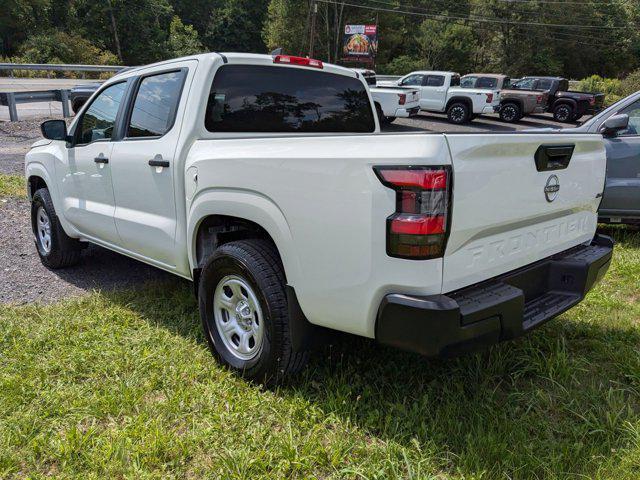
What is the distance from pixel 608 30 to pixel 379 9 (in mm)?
28396

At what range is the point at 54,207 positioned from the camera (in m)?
4.87

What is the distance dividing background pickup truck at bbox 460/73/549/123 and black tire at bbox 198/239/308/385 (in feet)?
63.8

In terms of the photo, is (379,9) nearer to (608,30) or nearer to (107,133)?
(608,30)

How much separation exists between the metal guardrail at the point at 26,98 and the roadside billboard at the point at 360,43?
2649cm

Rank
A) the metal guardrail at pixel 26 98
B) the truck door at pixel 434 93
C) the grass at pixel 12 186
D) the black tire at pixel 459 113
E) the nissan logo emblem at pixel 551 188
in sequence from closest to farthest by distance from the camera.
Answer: the nissan logo emblem at pixel 551 188, the grass at pixel 12 186, the metal guardrail at pixel 26 98, the black tire at pixel 459 113, the truck door at pixel 434 93

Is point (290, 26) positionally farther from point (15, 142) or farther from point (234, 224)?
point (234, 224)

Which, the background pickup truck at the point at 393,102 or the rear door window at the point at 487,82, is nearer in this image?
the background pickup truck at the point at 393,102

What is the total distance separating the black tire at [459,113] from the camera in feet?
66.1

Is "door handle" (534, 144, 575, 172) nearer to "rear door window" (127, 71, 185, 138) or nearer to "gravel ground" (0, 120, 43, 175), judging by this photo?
"rear door window" (127, 71, 185, 138)

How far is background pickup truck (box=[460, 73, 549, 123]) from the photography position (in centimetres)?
2050

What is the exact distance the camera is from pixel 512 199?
2457mm

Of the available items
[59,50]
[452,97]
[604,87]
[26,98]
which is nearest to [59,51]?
[59,50]

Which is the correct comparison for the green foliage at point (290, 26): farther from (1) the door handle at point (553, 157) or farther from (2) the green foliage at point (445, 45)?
(1) the door handle at point (553, 157)

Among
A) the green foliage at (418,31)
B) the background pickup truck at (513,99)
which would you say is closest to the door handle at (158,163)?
the background pickup truck at (513,99)
